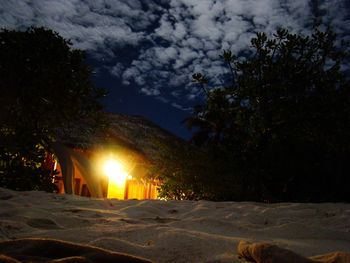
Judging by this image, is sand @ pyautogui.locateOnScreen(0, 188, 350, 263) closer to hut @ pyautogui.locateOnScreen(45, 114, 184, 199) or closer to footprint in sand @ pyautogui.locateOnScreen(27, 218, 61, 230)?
footprint in sand @ pyautogui.locateOnScreen(27, 218, 61, 230)

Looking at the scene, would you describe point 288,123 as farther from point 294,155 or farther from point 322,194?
point 322,194

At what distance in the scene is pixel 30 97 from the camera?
6555mm

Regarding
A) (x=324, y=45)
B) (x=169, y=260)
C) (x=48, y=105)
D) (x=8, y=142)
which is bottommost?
(x=169, y=260)

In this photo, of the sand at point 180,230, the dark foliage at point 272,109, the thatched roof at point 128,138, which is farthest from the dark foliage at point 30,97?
the dark foliage at point 272,109

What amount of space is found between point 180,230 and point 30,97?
4945 mm

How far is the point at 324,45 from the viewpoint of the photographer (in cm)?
814

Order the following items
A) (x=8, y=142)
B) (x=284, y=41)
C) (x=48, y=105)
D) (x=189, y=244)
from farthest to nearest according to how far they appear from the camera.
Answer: (x=284, y=41) < (x=48, y=105) < (x=8, y=142) < (x=189, y=244)

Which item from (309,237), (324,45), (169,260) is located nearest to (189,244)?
(169,260)

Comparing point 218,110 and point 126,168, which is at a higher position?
point 218,110

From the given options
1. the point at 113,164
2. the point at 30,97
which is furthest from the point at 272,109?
the point at 113,164

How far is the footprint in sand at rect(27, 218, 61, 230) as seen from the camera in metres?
→ 2.70

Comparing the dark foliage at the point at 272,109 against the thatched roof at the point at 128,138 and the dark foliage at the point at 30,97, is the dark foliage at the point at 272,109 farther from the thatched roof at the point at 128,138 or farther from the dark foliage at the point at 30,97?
the dark foliage at the point at 30,97

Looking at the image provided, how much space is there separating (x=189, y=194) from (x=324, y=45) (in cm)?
489

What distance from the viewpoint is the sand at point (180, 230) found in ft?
7.00
